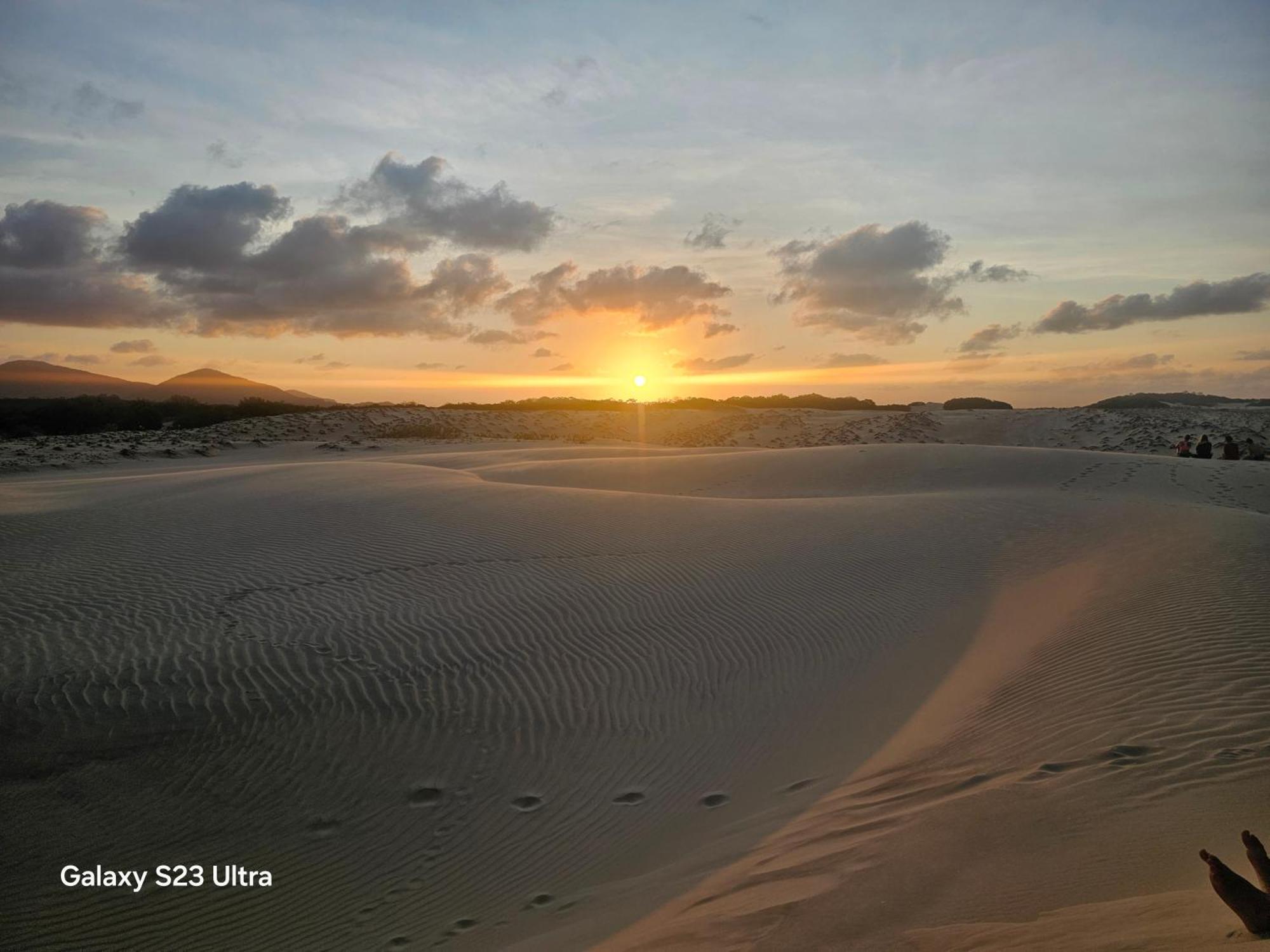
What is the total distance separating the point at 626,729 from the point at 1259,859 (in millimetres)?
4533

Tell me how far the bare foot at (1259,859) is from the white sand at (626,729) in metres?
0.28

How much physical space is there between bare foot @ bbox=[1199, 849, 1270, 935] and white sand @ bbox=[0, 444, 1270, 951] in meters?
0.09

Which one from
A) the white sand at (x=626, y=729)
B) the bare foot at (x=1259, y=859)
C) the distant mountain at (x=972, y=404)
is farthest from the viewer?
Answer: the distant mountain at (x=972, y=404)

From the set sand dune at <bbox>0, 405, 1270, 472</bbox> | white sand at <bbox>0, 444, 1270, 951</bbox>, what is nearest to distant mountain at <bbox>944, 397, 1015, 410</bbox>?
sand dune at <bbox>0, 405, 1270, 472</bbox>

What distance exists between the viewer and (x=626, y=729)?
671cm

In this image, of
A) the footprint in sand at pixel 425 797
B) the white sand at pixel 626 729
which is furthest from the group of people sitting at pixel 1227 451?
the footprint in sand at pixel 425 797

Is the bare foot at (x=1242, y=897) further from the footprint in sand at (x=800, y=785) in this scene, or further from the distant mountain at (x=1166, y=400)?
the distant mountain at (x=1166, y=400)

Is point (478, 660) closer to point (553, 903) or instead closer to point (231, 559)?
point (553, 903)

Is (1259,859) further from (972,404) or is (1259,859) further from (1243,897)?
(972,404)

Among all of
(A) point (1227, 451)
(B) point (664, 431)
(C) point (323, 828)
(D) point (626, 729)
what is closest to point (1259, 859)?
(D) point (626, 729)

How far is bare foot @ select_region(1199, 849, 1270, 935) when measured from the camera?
9.26 feet

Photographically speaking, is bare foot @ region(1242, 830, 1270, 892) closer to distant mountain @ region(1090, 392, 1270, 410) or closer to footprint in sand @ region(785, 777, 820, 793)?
footprint in sand @ region(785, 777, 820, 793)

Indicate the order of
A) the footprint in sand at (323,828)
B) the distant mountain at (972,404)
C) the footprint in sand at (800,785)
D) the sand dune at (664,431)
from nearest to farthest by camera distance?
1. the footprint in sand at (323,828)
2. the footprint in sand at (800,785)
3. the sand dune at (664,431)
4. the distant mountain at (972,404)

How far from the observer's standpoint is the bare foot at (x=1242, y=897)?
2822mm
